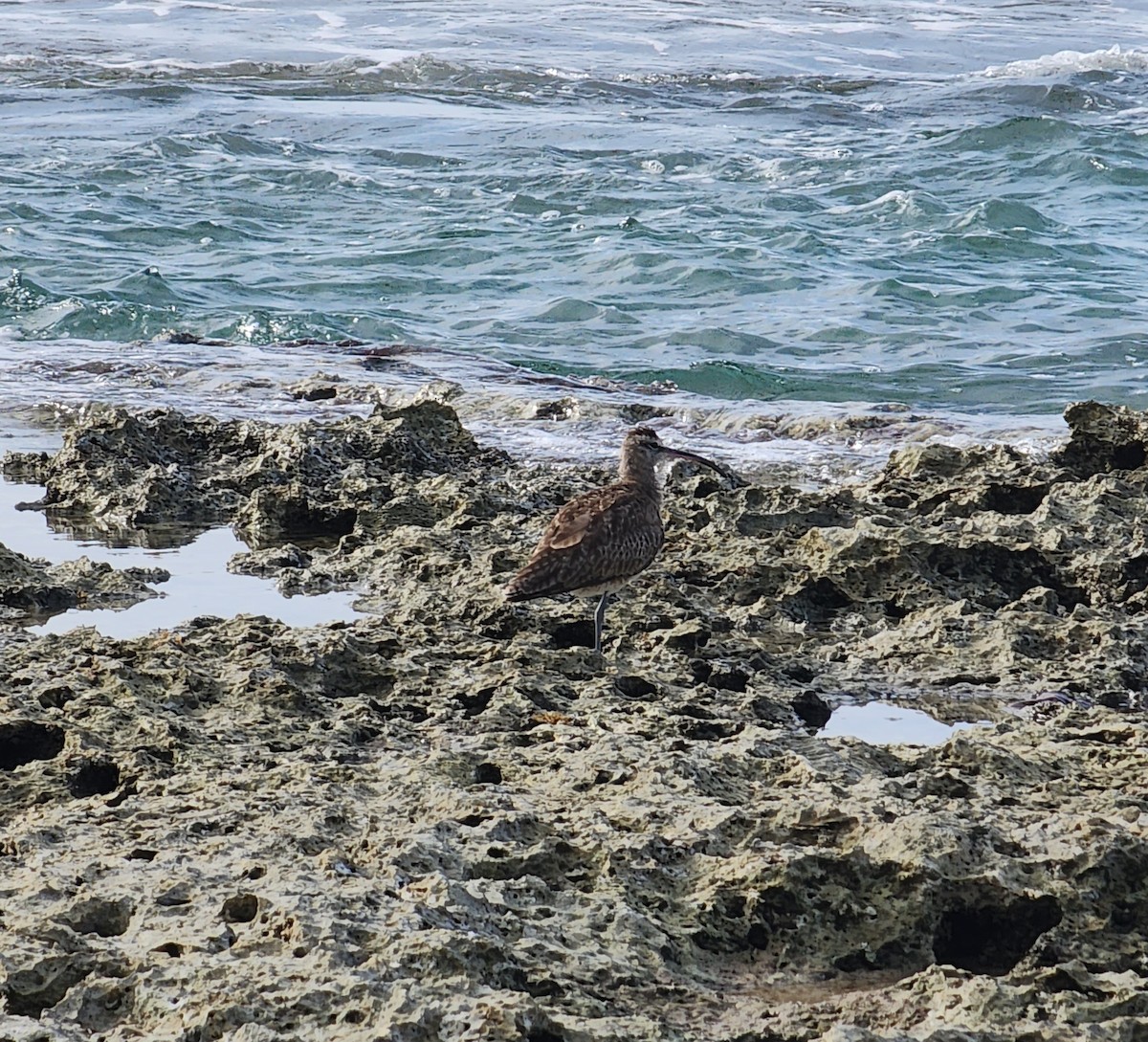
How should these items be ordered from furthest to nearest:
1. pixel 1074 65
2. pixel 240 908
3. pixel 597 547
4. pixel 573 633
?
pixel 1074 65, pixel 573 633, pixel 597 547, pixel 240 908

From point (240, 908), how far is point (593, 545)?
2074mm

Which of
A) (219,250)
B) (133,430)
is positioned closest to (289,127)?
(219,250)

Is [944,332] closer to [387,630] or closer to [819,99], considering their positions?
[387,630]

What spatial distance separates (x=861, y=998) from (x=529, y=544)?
3030mm

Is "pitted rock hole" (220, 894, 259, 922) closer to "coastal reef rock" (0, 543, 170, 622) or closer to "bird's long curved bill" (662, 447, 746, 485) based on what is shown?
"coastal reef rock" (0, 543, 170, 622)

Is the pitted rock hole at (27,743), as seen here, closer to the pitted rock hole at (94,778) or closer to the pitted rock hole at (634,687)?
the pitted rock hole at (94,778)

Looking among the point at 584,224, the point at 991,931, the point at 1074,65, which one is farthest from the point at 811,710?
the point at 1074,65

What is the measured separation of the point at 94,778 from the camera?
3.95 m

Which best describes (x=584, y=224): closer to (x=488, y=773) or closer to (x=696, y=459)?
(x=696, y=459)

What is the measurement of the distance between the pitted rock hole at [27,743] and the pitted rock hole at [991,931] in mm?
2158

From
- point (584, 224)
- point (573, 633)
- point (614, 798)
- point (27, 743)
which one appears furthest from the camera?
point (584, 224)

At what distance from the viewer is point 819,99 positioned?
72.1 ft

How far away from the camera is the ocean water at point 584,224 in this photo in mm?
10336

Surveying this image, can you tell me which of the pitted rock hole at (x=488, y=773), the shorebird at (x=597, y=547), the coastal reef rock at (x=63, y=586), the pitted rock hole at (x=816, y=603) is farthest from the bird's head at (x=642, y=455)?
the pitted rock hole at (x=488, y=773)
